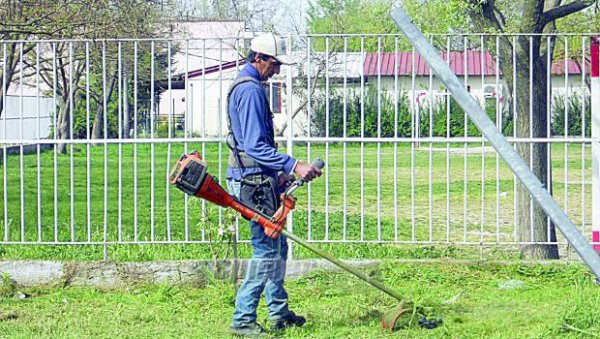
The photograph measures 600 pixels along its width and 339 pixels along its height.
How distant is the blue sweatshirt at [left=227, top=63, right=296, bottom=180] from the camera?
7293 mm

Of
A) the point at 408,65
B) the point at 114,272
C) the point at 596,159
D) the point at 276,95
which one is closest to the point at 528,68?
the point at 408,65

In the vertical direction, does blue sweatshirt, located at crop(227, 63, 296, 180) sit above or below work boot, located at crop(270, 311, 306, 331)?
above

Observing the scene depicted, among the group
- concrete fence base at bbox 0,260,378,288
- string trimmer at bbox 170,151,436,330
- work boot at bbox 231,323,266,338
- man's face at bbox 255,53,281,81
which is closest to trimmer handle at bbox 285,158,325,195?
string trimmer at bbox 170,151,436,330

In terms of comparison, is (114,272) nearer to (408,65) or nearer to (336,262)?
(336,262)

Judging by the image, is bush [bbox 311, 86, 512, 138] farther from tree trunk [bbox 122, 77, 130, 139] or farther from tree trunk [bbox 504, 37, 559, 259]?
tree trunk [bbox 122, 77, 130, 139]

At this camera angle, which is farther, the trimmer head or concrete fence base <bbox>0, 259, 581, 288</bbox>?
concrete fence base <bbox>0, 259, 581, 288</bbox>

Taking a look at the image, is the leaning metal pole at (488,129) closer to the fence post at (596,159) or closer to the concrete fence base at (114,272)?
the fence post at (596,159)

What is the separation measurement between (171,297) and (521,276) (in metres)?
3.21

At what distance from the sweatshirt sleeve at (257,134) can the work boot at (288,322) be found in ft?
4.05

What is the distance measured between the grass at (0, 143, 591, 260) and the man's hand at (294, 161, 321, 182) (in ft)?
7.21

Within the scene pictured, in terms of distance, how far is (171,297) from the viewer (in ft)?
30.4

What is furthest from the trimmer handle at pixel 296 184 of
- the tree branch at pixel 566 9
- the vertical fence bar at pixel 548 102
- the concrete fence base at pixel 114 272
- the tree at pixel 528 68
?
the tree branch at pixel 566 9

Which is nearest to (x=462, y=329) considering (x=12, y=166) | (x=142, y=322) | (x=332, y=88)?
(x=142, y=322)

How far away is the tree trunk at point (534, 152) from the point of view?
1020 cm
